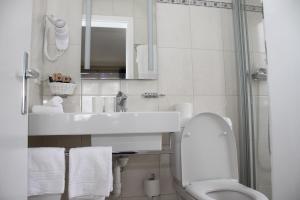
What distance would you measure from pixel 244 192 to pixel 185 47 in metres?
1.13

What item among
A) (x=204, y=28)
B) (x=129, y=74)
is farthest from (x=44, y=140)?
(x=204, y=28)

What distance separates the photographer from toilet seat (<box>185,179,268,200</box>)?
3.76 feet

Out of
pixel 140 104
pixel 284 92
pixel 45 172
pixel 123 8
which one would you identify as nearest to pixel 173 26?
pixel 123 8

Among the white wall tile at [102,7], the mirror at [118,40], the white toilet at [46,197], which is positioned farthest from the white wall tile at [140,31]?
the white toilet at [46,197]

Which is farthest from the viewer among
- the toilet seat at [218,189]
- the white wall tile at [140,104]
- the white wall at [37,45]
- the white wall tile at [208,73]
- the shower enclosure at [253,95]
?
the white wall tile at [208,73]

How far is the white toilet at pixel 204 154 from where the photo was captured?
1377 mm

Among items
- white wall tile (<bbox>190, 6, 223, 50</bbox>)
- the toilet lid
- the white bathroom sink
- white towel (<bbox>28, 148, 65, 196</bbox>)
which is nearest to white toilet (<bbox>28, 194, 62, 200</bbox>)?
white towel (<bbox>28, 148, 65, 196</bbox>)

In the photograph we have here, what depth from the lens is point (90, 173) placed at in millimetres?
1107

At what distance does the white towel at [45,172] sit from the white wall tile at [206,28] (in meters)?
1.33

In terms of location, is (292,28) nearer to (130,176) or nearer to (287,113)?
(287,113)

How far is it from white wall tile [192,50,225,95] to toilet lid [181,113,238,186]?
390 mm

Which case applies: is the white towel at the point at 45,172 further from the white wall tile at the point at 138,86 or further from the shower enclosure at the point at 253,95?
the shower enclosure at the point at 253,95

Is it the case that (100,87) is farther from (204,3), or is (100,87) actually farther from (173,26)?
(204,3)

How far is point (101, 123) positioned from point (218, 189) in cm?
78
